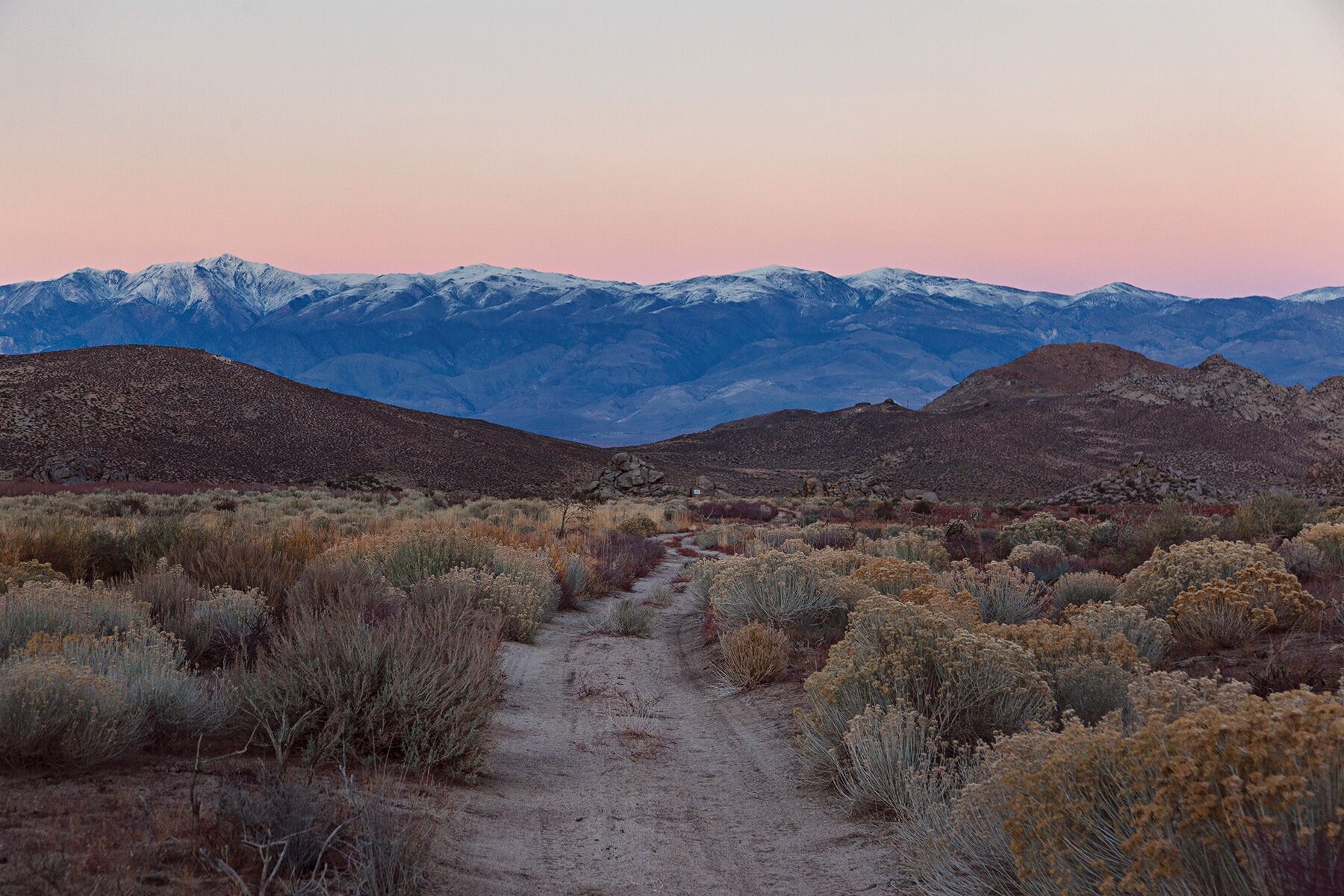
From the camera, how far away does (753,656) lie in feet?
29.8

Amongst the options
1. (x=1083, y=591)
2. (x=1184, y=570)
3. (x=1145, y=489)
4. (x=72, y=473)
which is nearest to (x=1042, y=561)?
(x=1083, y=591)

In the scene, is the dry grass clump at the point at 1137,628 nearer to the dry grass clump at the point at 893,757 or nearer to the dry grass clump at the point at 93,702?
the dry grass clump at the point at 893,757

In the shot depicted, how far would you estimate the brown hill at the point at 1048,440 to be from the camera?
72.2 m

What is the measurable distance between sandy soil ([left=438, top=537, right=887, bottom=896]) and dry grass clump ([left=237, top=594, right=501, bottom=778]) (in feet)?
1.27

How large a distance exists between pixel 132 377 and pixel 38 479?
29683mm

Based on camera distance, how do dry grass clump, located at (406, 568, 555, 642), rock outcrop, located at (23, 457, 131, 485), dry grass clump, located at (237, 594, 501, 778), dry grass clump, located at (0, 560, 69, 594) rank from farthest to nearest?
rock outcrop, located at (23, 457, 131, 485) → dry grass clump, located at (406, 568, 555, 642) → dry grass clump, located at (0, 560, 69, 594) → dry grass clump, located at (237, 594, 501, 778)

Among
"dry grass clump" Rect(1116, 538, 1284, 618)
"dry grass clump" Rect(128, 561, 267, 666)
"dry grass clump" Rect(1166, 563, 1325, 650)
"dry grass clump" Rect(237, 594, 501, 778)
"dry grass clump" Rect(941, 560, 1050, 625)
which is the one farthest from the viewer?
"dry grass clump" Rect(941, 560, 1050, 625)

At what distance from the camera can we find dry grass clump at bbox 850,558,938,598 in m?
10.1

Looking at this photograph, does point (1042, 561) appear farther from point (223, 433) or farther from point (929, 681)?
point (223, 433)

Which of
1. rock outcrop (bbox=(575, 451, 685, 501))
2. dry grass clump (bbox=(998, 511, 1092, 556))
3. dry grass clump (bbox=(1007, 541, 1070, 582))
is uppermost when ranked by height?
dry grass clump (bbox=(1007, 541, 1070, 582))

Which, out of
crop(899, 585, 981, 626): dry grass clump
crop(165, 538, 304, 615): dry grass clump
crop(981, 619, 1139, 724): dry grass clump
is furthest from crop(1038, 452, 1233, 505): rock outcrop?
crop(165, 538, 304, 615): dry grass clump

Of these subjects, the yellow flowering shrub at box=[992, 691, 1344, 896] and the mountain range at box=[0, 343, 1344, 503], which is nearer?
the yellow flowering shrub at box=[992, 691, 1344, 896]

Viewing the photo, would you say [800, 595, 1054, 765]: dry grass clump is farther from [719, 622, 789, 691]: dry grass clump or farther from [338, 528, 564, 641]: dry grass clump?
[338, 528, 564, 641]: dry grass clump

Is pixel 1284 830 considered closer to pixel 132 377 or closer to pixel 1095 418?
pixel 132 377
